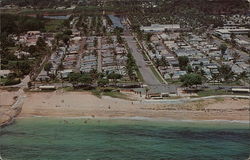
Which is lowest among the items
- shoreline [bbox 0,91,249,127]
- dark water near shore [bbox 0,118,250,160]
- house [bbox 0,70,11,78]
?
dark water near shore [bbox 0,118,250,160]

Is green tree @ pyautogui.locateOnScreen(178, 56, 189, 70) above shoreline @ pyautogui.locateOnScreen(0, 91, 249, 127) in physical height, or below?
above

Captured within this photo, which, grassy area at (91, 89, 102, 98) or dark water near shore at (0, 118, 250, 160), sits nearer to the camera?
dark water near shore at (0, 118, 250, 160)

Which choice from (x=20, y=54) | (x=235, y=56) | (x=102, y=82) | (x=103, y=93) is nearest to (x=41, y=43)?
(x=20, y=54)

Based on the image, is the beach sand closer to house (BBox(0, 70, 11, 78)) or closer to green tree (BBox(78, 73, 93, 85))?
green tree (BBox(78, 73, 93, 85))

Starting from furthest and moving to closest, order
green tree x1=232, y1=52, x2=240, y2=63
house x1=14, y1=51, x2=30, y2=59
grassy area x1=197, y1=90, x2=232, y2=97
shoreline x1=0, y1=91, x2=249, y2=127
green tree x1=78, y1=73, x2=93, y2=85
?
house x1=14, y1=51, x2=30, y2=59 → green tree x1=232, y1=52, x2=240, y2=63 → green tree x1=78, y1=73, x2=93, y2=85 → grassy area x1=197, y1=90, x2=232, y2=97 → shoreline x1=0, y1=91, x2=249, y2=127

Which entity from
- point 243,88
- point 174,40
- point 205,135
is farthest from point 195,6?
point 205,135

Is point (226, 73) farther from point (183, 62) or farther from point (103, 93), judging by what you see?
point (103, 93)

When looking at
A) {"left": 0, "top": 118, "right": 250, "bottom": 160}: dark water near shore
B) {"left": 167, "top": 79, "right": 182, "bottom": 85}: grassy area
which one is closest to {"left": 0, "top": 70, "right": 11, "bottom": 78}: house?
{"left": 0, "top": 118, "right": 250, "bottom": 160}: dark water near shore
